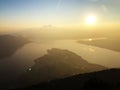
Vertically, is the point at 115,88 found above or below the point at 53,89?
above

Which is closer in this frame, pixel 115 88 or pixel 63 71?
pixel 115 88

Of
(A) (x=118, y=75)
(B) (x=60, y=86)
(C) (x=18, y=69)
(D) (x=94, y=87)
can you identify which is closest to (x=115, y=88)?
(D) (x=94, y=87)

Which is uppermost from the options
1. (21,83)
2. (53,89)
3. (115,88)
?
(115,88)

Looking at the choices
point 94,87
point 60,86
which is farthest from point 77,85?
point 94,87

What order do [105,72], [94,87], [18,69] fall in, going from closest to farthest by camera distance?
1. [94,87]
2. [105,72]
3. [18,69]

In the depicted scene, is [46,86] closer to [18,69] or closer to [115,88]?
[115,88]

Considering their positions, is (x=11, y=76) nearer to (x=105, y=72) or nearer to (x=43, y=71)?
(x=43, y=71)

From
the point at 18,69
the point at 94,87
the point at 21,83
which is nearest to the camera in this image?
the point at 94,87

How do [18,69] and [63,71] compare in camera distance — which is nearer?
[63,71]

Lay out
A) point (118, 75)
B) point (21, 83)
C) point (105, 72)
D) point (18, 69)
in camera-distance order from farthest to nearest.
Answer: point (18, 69) < point (21, 83) < point (105, 72) < point (118, 75)
